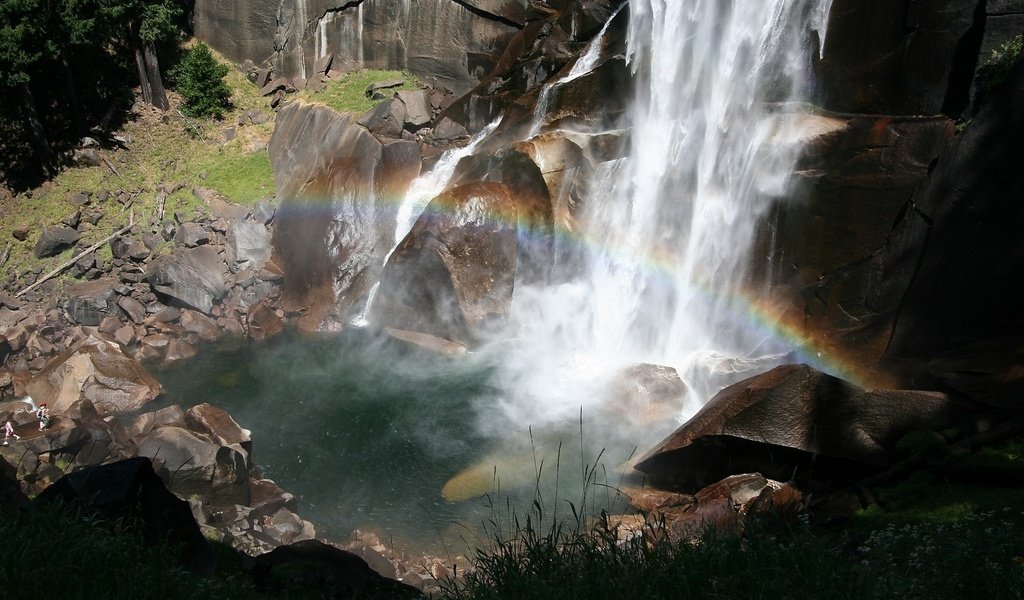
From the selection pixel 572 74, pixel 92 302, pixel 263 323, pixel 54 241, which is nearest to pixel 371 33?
pixel 572 74

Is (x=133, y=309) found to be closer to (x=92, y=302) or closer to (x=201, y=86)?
(x=92, y=302)

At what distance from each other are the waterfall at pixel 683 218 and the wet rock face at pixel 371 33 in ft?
22.9

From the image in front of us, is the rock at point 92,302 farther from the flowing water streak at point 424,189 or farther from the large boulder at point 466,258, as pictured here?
the large boulder at point 466,258

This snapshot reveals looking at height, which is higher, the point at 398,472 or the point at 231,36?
the point at 231,36

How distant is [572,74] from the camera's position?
19.2 m

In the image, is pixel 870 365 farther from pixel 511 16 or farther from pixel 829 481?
pixel 511 16

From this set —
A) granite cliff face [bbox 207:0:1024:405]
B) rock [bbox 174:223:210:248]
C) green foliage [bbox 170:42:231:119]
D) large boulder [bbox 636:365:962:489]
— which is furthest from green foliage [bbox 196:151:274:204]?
large boulder [bbox 636:365:962:489]

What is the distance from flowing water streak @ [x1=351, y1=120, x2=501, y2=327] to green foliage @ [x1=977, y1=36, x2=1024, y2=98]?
38.3 feet

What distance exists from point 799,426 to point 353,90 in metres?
18.7

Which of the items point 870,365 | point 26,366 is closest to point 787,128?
point 870,365

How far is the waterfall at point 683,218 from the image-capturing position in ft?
48.3

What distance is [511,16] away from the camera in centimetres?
2355

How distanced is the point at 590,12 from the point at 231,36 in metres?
14.9

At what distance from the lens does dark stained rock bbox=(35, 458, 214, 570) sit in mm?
6938
